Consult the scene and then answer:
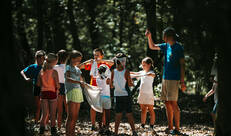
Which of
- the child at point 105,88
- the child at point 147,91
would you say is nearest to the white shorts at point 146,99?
the child at point 147,91

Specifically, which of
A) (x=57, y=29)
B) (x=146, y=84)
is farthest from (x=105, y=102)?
(x=57, y=29)

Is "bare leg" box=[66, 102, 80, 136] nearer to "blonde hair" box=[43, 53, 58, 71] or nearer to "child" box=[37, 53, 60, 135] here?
"child" box=[37, 53, 60, 135]

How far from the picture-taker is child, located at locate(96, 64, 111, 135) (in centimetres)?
814

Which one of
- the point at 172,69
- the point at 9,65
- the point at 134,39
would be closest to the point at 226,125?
the point at 172,69

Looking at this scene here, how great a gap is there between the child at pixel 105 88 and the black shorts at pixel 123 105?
52 cm

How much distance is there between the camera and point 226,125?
4.58 meters

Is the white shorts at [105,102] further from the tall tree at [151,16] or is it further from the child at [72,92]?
the tall tree at [151,16]

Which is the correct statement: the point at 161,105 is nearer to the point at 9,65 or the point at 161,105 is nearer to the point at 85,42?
the point at 9,65

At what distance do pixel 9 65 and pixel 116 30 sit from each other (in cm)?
2012

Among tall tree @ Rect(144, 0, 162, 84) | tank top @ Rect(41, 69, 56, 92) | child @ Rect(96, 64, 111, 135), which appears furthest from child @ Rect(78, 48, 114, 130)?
tall tree @ Rect(144, 0, 162, 84)

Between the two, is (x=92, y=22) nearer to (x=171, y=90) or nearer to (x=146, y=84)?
(x=146, y=84)

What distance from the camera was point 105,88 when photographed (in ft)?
27.0

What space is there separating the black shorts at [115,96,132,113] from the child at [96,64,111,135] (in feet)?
1.70

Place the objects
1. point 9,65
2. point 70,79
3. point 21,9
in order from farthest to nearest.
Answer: point 21,9 < point 70,79 < point 9,65
